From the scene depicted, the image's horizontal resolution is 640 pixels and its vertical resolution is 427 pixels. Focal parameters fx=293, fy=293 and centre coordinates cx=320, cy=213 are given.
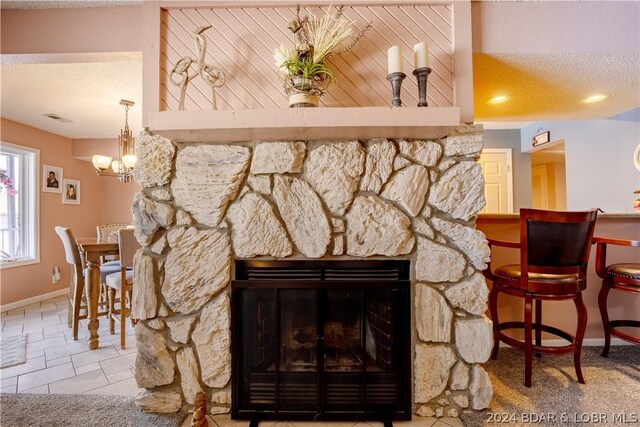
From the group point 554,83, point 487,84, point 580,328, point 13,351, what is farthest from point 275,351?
point 554,83

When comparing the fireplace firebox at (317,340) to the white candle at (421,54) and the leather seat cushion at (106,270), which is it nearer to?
the white candle at (421,54)

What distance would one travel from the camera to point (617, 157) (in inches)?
124

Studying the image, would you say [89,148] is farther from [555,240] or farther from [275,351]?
[555,240]

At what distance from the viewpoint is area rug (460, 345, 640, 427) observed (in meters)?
1.52

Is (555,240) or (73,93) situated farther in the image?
(73,93)

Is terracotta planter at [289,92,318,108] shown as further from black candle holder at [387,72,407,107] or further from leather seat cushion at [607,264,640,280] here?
leather seat cushion at [607,264,640,280]

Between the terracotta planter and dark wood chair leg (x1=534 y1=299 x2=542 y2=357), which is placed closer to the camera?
the terracotta planter

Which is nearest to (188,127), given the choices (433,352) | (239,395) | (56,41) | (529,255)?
(56,41)

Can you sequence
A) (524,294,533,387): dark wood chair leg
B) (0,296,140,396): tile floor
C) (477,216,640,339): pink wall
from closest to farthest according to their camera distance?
(524,294,533,387): dark wood chair leg < (0,296,140,396): tile floor < (477,216,640,339): pink wall

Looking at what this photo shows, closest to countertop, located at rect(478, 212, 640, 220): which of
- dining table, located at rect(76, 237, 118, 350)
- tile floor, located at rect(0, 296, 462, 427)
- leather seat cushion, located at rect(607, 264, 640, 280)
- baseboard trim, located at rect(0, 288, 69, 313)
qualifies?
leather seat cushion, located at rect(607, 264, 640, 280)

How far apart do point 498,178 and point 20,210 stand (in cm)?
646

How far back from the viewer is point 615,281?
200cm

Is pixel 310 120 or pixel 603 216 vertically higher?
pixel 310 120

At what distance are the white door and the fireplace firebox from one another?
11.3ft
